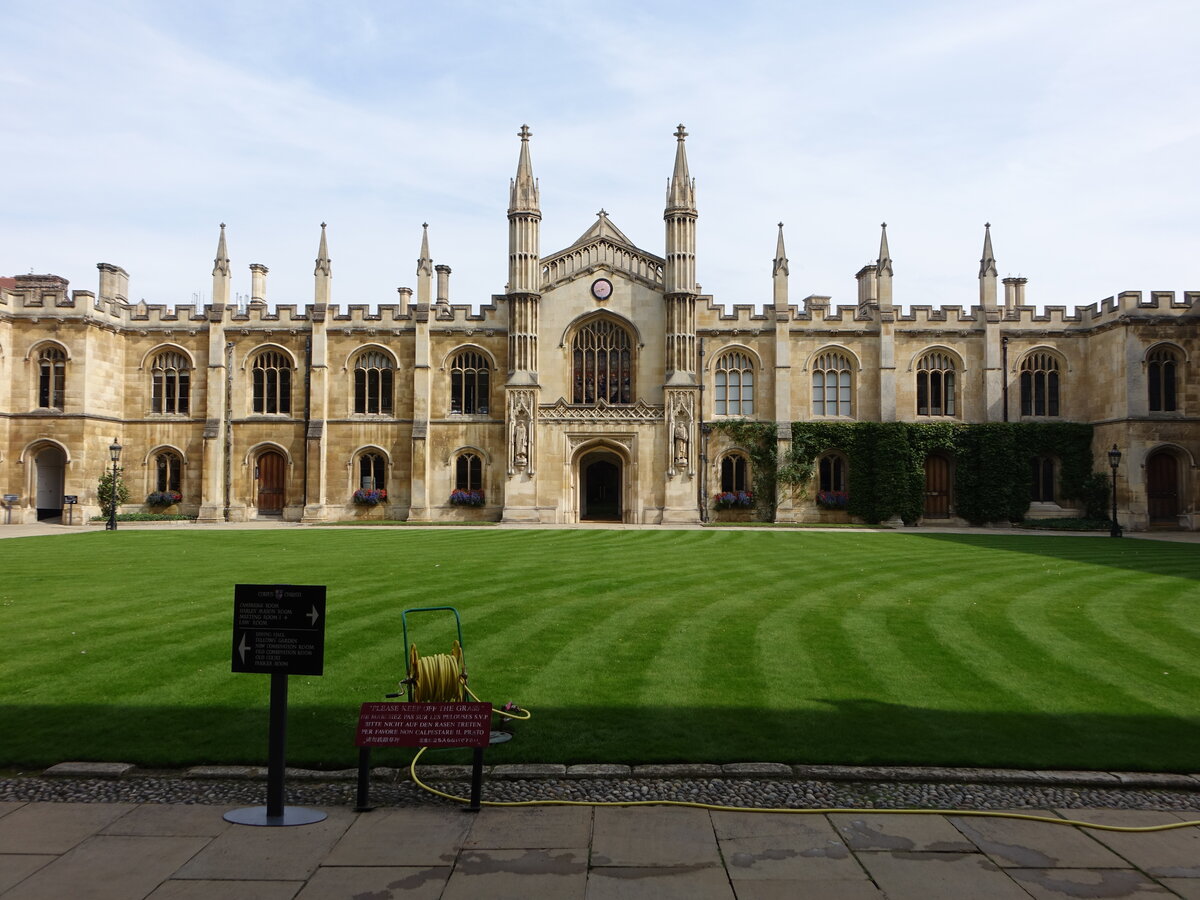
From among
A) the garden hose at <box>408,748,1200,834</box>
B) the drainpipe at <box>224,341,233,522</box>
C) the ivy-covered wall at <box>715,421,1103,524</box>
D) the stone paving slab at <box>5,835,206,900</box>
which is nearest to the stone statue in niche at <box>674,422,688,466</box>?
the ivy-covered wall at <box>715,421,1103,524</box>

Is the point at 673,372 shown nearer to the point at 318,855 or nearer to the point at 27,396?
the point at 27,396

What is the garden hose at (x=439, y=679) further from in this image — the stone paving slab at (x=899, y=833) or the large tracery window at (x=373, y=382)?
the large tracery window at (x=373, y=382)

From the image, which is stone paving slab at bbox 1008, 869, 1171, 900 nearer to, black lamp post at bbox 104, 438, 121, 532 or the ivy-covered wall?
black lamp post at bbox 104, 438, 121, 532

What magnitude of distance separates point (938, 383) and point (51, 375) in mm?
40101

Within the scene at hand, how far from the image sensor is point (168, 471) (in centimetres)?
3944

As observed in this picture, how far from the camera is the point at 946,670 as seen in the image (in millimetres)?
9742

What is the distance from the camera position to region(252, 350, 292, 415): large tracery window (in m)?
39.8

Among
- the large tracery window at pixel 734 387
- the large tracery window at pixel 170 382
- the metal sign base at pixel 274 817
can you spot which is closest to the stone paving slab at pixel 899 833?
the metal sign base at pixel 274 817

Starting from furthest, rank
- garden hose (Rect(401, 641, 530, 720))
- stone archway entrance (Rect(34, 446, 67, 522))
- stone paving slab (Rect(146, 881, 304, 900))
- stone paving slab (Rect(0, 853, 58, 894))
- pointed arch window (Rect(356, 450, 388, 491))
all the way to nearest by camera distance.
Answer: pointed arch window (Rect(356, 450, 388, 491))
stone archway entrance (Rect(34, 446, 67, 522))
garden hose (Rect(401, 641, 530, 720))
stone paving slab (Rect(0, 853, 58, 894))
stone paving slab (Rect(146, 881, 304, 900))

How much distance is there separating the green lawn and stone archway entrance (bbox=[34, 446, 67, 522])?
23449 mm

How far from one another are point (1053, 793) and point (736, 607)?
7.06m

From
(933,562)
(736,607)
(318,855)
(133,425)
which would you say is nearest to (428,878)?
A: (318,855)

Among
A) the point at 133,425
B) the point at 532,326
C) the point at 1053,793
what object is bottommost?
the point at 1053,793

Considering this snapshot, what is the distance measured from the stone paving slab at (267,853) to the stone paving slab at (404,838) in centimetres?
12
